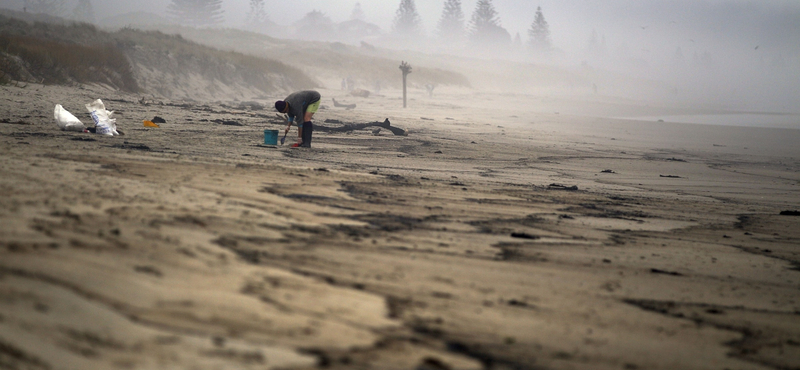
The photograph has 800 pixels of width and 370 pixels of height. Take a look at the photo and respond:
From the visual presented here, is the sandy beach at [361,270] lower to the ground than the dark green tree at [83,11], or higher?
lower

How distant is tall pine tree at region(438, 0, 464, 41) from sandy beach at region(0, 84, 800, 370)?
464 ft

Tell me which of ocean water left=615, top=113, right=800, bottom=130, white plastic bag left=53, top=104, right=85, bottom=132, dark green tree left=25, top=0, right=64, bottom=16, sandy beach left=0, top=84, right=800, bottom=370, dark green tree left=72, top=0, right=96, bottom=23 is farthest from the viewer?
dark green tree left=72, top=0, right=96, bottom=23

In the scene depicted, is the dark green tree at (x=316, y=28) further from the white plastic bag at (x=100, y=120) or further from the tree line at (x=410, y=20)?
the white plastic bag at (x=100, y=120)

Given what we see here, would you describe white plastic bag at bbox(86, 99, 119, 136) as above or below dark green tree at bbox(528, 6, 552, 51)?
below

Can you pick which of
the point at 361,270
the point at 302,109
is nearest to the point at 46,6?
the point at 302,109

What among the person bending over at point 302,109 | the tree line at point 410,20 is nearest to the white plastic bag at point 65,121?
the person bending over at point 302,109

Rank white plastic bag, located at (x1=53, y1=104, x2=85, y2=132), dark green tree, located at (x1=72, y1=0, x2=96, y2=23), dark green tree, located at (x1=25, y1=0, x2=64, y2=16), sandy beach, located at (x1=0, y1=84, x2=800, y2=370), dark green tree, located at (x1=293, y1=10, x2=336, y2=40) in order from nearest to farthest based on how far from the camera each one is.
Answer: sandy beach, located at (x1=0, y1=84, x2=800, y2=370)
white plastic bag, located at (x1=53, y1=104, x2=85, y2=132)
dark green tree, located at (x1=25, y1=0, x2=64, y2=16)
dark green tree, located at (x1=72, y1=0, x2=96, y2=23)
dark green tree, located at (x1=293, y1=10, x2=336, y2=40)

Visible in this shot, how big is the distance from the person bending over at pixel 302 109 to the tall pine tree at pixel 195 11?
394 feet

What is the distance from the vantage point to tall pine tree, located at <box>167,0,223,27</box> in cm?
12038

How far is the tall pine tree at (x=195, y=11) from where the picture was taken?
395 ft

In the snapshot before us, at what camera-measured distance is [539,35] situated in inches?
5541

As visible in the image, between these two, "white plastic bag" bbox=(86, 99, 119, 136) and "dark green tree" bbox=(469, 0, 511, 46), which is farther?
"dark green tree" bbox=(469, 0, 511, 46)

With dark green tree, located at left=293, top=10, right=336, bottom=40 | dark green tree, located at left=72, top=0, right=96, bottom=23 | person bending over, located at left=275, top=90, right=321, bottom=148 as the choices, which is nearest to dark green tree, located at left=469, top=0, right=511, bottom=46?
dark green tree, located at left=293, top=10, right=336, bottom=40

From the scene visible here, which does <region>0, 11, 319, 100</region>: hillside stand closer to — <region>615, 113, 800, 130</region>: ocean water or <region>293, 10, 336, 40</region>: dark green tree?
<region>615, 113, 800, 130</region>: ocean water
